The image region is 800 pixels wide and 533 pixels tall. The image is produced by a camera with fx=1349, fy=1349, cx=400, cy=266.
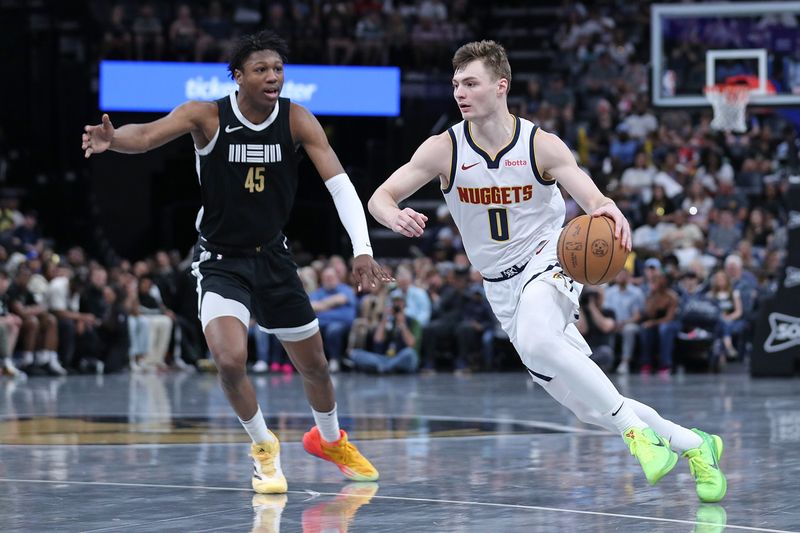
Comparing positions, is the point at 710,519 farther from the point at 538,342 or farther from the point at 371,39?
the point at 371,39

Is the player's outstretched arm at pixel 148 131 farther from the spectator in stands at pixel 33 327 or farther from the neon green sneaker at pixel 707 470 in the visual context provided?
the spectator in stands at pixel 33 327

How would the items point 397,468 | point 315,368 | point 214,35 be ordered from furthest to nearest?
point 214,35 < point 397,468 < point 315,368

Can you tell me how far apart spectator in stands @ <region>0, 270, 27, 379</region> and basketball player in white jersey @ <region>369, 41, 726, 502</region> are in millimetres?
11795

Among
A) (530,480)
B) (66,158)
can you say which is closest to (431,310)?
(66,158)

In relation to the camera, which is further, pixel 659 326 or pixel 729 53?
pixel 729 53

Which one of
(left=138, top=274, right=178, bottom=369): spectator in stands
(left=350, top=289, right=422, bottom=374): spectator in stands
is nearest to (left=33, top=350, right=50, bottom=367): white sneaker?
(left=138, top=274, right=178, bottom=369): spectator in stands

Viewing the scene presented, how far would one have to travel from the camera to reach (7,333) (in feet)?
58.1

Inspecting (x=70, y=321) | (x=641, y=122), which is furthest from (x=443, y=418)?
(x=641, y=122)

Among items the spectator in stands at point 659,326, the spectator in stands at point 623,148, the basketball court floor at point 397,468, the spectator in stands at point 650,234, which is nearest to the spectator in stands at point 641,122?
the spectator in stands at point 623,148

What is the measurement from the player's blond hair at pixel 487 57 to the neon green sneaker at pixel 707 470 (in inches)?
83.0

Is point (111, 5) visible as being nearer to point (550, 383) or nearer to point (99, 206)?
point (99, 206)

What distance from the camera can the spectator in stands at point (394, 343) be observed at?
18516mm

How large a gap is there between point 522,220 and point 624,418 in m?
1.15

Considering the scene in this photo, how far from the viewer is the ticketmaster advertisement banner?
80.3 feet
